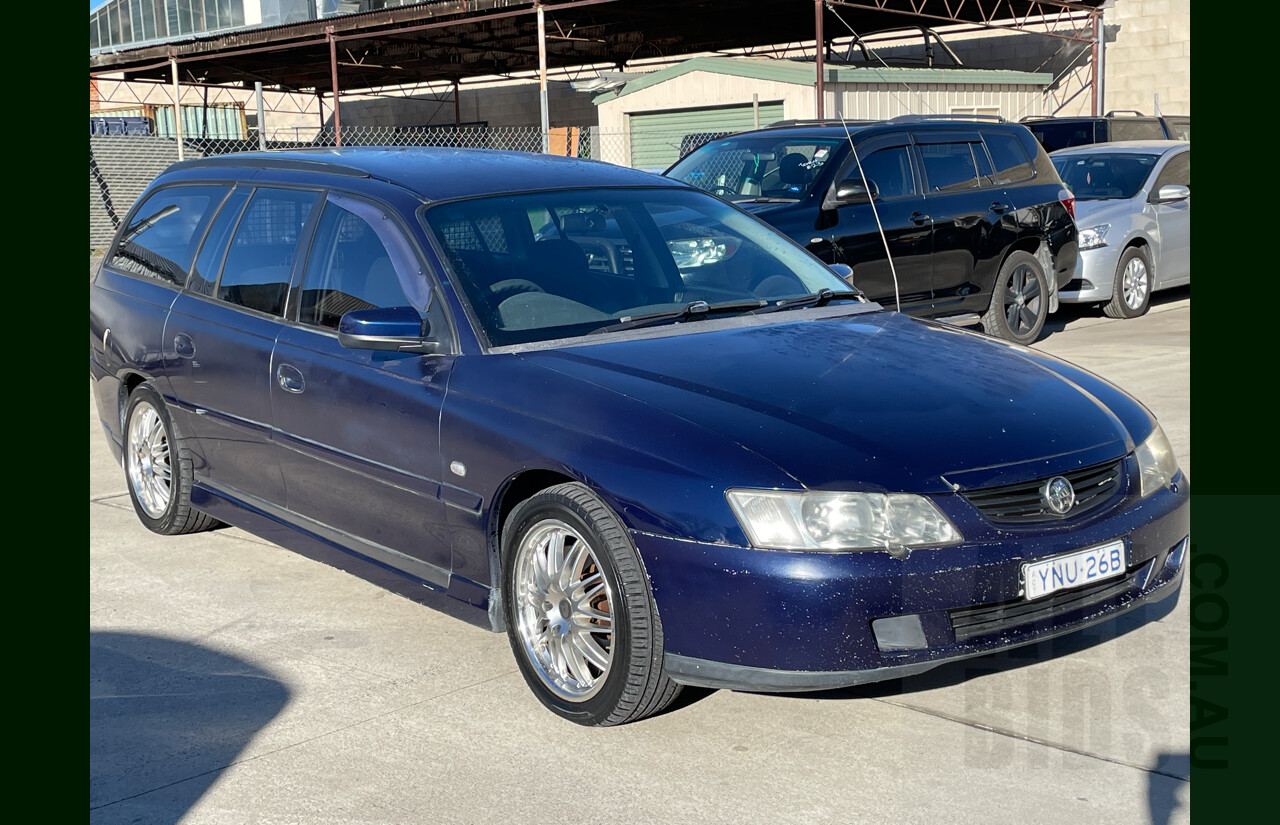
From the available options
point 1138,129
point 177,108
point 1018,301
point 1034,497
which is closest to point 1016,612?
point 1034,497

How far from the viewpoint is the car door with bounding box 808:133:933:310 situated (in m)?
9.69

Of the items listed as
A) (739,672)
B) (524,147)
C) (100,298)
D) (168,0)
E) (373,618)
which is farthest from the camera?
(168,0)

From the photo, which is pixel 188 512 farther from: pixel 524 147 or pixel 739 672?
pixel 524 147

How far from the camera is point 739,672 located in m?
3.66

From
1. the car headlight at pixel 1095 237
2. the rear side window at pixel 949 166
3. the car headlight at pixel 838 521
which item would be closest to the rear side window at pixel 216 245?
the car headlight at pixel 838 521

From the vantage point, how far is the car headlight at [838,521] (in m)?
3.58

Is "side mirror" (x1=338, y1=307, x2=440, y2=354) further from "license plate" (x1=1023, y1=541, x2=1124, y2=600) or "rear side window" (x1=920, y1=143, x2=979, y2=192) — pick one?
"rear side window" (x1=920, y1=143, x2=979, y2=192)

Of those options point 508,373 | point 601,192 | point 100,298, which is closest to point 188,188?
point 100,298

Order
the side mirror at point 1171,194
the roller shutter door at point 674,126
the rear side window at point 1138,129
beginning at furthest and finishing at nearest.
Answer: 1. the roller shutter door at point 674,126
2. the rear side window at point 1138,129
3. the side mirror at point 1171,194

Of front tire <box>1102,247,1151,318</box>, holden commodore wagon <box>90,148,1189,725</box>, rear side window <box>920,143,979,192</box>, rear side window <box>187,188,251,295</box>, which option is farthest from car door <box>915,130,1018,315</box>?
rear side window <box>187,188,251,295</box>

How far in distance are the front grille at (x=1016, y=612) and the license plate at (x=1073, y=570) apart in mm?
35

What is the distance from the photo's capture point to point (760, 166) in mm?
10352

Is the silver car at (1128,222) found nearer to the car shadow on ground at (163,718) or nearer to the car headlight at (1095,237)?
the car headlight at (1095,237)

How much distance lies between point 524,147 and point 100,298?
96.0ft
